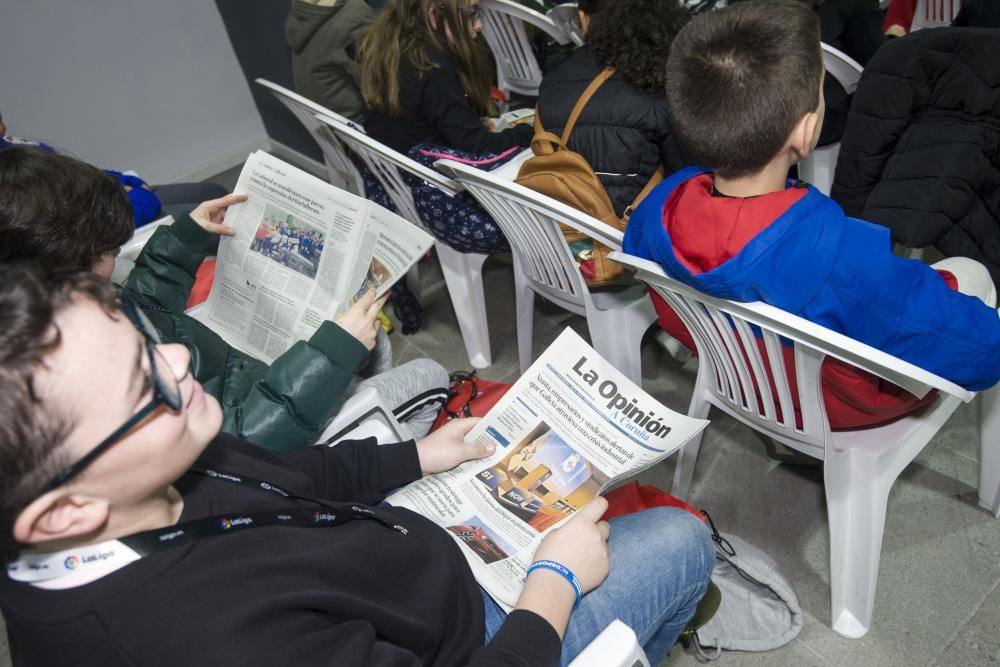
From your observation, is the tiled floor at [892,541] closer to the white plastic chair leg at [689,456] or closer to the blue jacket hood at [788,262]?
the white plastic chair leg at [689,456]

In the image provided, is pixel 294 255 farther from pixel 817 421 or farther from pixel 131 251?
pixel 817 421

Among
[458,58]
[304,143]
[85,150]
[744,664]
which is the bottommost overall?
[744,664]

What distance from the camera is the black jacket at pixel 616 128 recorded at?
149 centimetres

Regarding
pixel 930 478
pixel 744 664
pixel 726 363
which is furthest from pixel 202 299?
pixel 930 478

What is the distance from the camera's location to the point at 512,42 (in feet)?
8.34

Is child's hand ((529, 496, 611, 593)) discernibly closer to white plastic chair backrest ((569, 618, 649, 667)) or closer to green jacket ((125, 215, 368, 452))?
white plastic chair backrest ((569, 618, 649, 667))

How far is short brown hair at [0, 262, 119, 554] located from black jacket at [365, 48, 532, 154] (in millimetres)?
1468

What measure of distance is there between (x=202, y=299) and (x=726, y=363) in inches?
45.4

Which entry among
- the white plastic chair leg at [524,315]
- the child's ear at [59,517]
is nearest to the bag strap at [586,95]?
the white plastic chair leg at [524,315]

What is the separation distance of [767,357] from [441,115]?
1.19 meters

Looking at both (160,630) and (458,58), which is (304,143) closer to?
(458,58)

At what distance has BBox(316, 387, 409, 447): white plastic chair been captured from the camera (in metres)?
1.17

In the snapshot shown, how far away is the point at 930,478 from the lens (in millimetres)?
1537

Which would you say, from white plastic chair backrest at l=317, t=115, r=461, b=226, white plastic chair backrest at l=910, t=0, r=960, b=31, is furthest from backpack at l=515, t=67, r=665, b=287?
white plastic chair backrest at l=910, t=0, r=960, b=31
